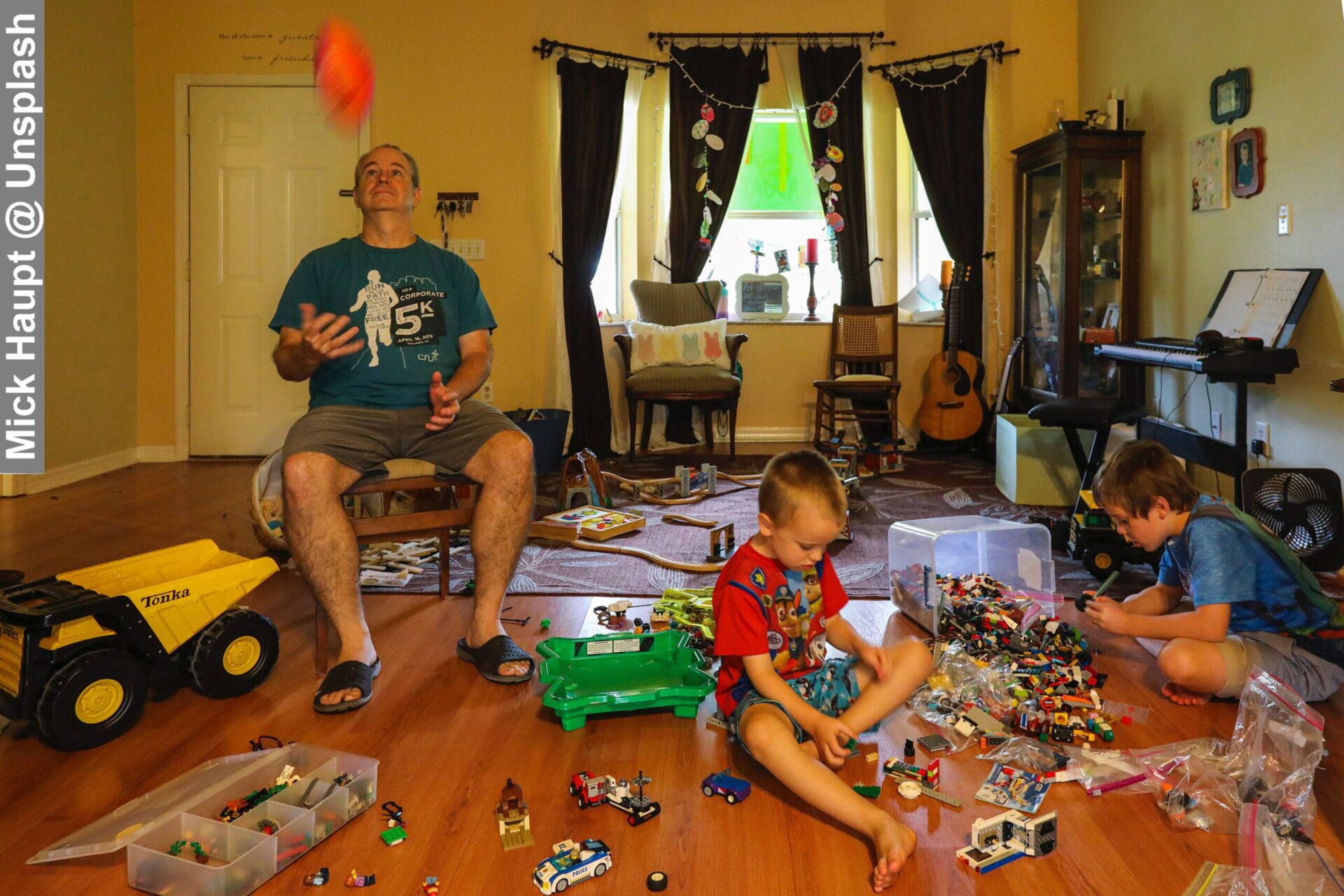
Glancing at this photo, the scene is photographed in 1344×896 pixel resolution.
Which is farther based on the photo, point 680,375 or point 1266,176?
point 680,375

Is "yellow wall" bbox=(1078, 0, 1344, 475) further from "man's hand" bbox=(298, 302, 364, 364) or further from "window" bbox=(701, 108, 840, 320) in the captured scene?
"man's hand" bbox=(298, 302, 364, 364)

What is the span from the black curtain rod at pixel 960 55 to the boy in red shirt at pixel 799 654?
489 centimetres

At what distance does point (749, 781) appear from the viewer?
1.85 meters

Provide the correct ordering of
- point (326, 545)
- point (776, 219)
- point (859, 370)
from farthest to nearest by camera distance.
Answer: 1. point (776, 219)
2. point (859, 370)
3. point (326, 545)

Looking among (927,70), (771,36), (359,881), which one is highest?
(771,36)

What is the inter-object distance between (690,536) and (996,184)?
3.42 m

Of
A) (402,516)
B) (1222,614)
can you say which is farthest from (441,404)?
(1222,614)

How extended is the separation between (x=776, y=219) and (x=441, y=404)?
4.50 meters

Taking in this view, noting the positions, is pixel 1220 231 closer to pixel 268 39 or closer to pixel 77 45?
pixel 268 39

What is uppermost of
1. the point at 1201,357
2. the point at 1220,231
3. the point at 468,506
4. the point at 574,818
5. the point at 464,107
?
the point at 464,107

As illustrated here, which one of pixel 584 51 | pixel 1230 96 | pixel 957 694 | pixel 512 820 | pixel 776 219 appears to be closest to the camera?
pixel 512 820

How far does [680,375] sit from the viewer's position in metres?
5.92

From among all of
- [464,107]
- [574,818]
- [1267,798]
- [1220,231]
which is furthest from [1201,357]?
[464,107]

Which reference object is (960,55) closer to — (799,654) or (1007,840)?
(799,654)
